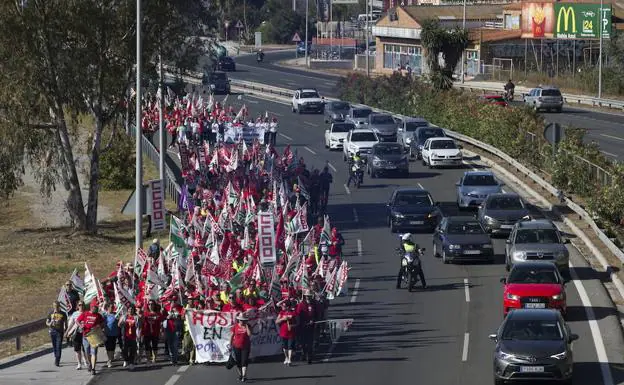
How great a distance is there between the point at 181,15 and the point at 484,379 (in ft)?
86.1

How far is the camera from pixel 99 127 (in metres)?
46.6

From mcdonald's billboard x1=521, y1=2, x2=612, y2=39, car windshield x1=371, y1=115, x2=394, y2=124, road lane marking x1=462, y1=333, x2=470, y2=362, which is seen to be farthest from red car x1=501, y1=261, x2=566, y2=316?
mcdonald's billboard x1=521, y1=2, x2=612, y2=39

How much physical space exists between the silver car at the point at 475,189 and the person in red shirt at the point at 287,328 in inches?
787

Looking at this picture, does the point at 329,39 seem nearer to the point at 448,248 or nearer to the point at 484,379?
the point at 448,248

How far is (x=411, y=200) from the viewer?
42.5m

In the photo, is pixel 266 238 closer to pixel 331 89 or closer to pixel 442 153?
pixel 442 153

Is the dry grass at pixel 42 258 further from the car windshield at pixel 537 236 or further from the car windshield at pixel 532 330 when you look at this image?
the car windshield at pixel 537 236

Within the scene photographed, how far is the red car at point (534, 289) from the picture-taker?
2877 cm

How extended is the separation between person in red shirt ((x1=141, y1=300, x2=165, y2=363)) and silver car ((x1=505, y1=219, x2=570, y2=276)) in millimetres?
10821

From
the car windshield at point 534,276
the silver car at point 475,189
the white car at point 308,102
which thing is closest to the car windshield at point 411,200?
the silver car at point 475,189

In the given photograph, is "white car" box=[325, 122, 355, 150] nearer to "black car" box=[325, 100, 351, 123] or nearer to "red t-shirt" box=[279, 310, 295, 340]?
"black car" box=[325, 100, 351, 123]

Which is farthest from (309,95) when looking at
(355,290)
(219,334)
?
(219,334)

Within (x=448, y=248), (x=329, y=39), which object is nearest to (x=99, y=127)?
(x=448, y=248)

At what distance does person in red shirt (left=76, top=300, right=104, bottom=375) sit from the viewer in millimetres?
25297
